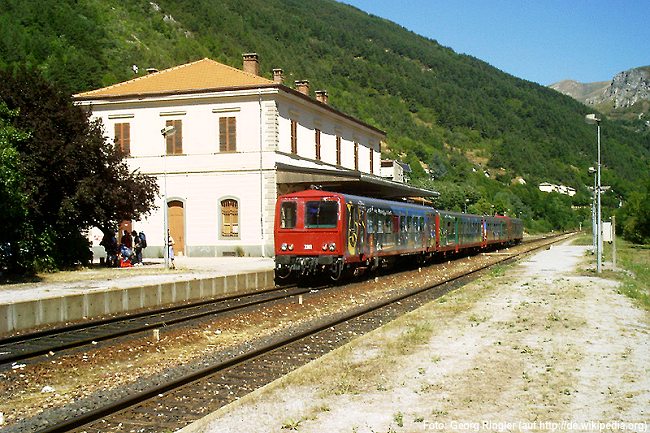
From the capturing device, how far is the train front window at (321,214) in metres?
23.3

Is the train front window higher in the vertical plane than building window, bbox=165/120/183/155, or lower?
lower

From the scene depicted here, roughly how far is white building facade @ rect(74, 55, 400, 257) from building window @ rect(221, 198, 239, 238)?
5cm

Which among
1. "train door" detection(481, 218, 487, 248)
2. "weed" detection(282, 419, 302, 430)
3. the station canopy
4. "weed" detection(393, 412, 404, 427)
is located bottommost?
"weed" detection(282, 419, 302, 430)

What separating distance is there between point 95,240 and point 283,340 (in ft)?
98.7

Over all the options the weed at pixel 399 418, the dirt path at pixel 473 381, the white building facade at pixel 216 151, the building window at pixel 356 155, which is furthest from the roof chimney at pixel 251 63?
the weed at pixel 399 418

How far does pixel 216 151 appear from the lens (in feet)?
129

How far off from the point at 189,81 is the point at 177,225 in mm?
8293

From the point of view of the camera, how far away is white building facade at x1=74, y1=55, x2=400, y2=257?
3803 cm

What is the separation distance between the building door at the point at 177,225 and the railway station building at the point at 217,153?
52mm

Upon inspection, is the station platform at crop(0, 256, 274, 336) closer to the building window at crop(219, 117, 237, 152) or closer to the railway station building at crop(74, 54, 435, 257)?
the railway station building at crop(74, 54, 435, 257)

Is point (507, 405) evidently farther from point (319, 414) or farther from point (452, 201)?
point (452, 201)

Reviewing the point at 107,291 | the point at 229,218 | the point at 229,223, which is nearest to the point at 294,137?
the point at 229,218

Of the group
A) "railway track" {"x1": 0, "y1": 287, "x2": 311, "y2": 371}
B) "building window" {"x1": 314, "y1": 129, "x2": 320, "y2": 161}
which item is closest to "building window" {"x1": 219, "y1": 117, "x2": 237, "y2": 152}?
"building window" {"x1": 314, "y1": 129, "x2": 320, "y2": 161}

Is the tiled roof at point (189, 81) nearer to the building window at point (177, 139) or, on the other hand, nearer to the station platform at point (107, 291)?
the building window at point (177, 139)
